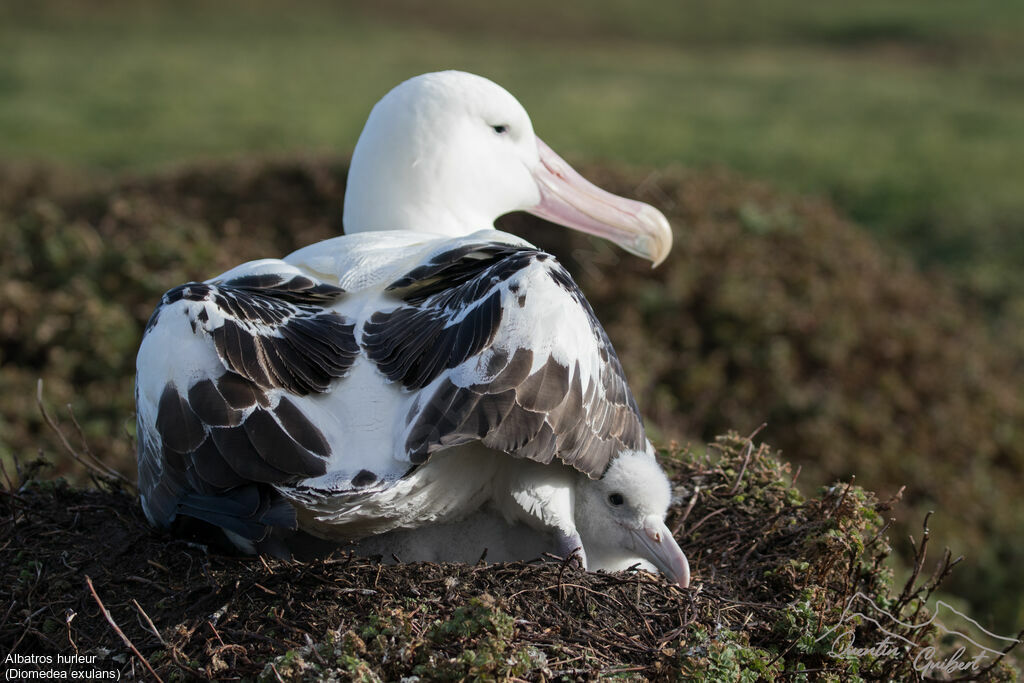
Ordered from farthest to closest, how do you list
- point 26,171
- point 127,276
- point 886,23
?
point 886,23 < point 26,171 < point 127,276

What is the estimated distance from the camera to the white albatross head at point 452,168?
427cm

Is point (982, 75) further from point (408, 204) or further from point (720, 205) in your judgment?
point (408, 204)

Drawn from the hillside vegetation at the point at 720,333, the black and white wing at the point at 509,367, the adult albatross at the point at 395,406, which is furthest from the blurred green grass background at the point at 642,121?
the black and white wing at the point at 509,367

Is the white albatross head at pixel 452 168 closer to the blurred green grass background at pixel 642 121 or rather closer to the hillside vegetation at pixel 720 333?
the hillside vegetation at pixel 720 333

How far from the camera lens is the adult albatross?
2914 millimetres

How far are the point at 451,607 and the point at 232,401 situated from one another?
81 centimetres

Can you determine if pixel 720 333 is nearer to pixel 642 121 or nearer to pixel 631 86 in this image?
pixel 642 121

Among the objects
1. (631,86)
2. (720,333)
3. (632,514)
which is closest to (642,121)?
(631,86)

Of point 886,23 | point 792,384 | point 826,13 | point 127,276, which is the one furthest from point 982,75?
point 127,276

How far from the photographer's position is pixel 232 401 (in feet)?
9.66

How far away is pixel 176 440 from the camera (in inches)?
118

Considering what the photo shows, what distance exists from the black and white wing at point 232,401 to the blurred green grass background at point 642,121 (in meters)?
Answer: 3.14

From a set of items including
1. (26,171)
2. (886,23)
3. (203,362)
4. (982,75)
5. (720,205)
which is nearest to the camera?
(203,362)

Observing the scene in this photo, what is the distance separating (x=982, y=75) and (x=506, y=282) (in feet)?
81.0
